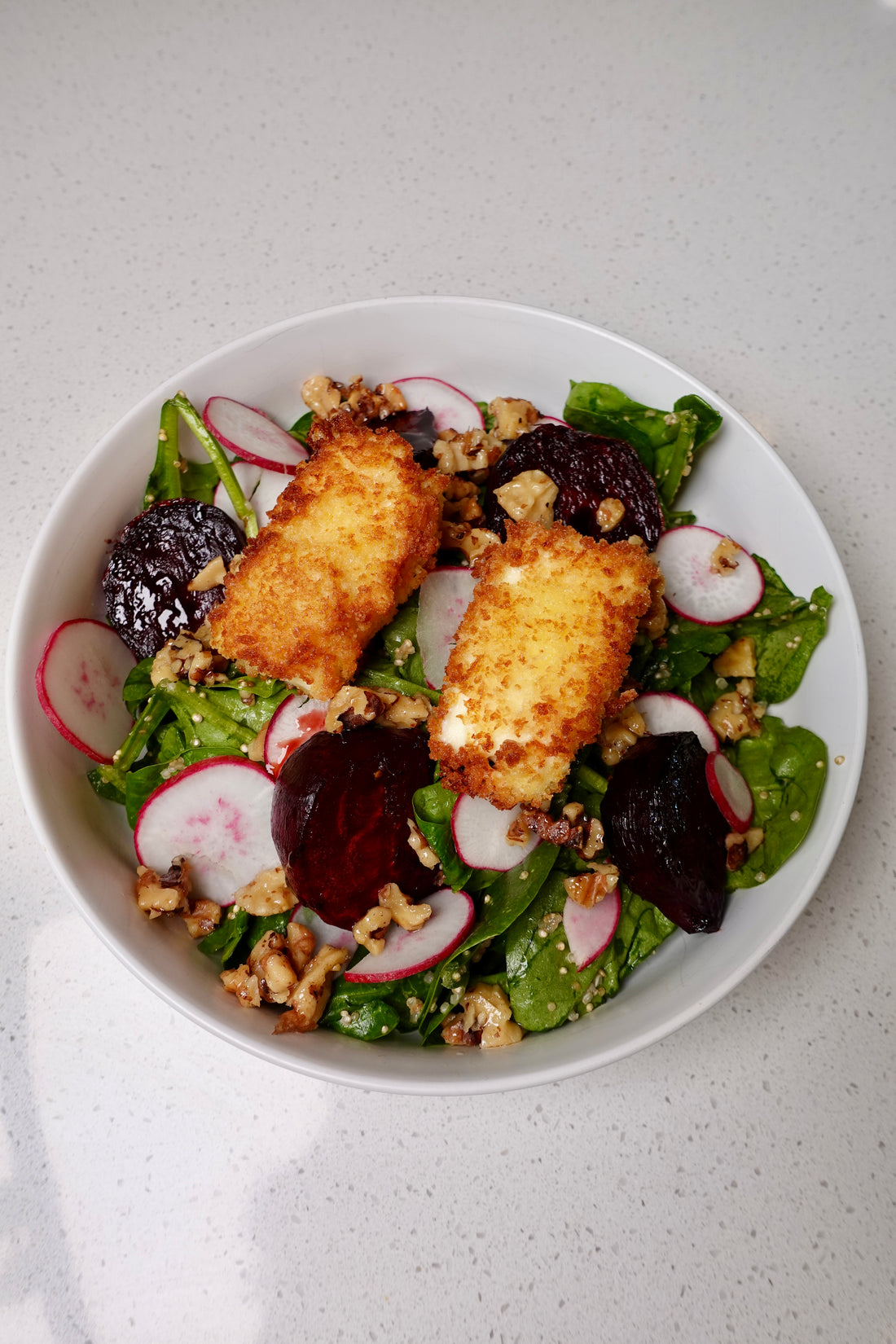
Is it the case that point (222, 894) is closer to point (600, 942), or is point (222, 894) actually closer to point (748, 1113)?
point (600, 942)

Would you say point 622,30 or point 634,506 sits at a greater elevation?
point 622,30

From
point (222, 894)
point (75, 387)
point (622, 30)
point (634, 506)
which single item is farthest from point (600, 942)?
point (622, 30)

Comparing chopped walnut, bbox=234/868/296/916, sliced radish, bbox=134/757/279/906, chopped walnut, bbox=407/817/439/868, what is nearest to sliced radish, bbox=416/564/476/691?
chopped walnut, bbox=407/817/439/868

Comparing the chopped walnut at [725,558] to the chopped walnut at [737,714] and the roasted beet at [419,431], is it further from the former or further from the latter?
the roasted beet at [419,431]

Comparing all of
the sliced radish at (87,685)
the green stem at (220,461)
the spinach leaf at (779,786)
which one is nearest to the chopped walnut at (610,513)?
the spinach leaf at (779,786)

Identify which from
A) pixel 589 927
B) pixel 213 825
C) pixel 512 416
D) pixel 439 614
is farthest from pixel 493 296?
pixel 589 927

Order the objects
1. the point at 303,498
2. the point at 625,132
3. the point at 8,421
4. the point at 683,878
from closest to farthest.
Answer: the point at 683,878 → the point at 303,498 → the point at 8,421 → the point at 625,132

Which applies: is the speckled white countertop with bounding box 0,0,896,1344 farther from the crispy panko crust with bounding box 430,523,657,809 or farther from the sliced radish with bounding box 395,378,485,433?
the crispy panko crust with bounding box 430,523,657,809

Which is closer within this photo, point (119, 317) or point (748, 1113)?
point (748, 1113)
